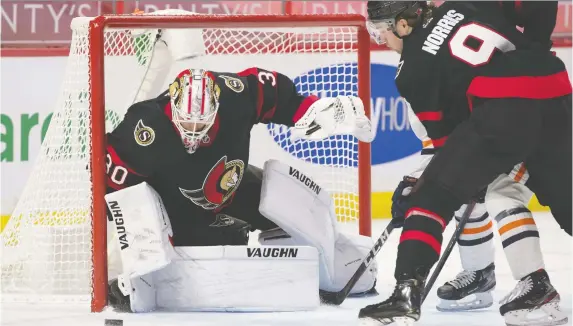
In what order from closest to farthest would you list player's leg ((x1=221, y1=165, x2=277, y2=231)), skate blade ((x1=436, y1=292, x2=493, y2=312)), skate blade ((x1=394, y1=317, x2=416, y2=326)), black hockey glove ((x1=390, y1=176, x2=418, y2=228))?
1. skate blade ((x1=394, y1=317, x2=416, y2=326))
2. black hockey glove ((x1=390, y1=176, x2=418, y2=228))
3. skate blade ((x1=436, y1=292, x2=493, y2=312))
4. player's leg ((x1=221, y1=165, x2=277, y2=231))

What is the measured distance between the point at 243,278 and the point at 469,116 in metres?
0.82

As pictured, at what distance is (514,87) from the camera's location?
2635 millimetres

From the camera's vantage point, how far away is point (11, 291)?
11.3 ft

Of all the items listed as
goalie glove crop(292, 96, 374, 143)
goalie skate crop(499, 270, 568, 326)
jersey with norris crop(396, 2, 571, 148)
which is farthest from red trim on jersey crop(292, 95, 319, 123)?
goalie skate crop(499, 270, 568, 326)

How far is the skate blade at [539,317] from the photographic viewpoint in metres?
2.77

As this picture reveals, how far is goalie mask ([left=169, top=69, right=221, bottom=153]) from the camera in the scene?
301cm

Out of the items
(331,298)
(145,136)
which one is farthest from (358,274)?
(145,136)

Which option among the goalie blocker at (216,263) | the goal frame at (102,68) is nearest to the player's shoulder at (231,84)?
the goal frame at (102,68)

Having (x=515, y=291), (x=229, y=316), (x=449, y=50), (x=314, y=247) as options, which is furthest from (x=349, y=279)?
(x=449, y=50)

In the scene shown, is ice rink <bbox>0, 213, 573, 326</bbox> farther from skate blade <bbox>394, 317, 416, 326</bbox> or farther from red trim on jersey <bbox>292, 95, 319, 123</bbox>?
red trim on jersey <bbox>292, 95, 319, 123</bbox>

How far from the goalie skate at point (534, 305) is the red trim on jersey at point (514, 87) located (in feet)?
1.53

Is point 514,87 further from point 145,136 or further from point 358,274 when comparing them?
point 145,136

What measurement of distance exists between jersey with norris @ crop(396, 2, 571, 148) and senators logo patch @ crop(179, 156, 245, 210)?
0.70m

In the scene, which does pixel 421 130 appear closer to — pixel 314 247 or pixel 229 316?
pixel 314 247
